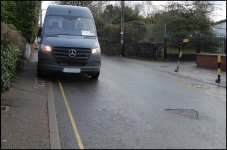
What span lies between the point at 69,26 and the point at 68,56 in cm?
180

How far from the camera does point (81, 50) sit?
14273 millimetres

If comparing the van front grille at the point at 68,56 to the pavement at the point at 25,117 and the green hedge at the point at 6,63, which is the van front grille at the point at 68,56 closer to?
the pavement at the point at 25,117

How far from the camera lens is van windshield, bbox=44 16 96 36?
1535 centimetres

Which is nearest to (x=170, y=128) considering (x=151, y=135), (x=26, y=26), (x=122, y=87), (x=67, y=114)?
(x=151, y=135)

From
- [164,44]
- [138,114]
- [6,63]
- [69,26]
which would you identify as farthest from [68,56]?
→ [164,44]

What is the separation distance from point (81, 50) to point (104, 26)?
1239 inches

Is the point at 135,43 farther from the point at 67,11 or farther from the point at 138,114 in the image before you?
the point at 138,114

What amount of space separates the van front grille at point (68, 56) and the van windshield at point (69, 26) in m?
1.23

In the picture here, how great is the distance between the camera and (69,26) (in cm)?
1561

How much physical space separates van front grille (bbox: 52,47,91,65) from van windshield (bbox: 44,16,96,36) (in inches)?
48.6

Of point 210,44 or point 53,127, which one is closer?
point 53,127

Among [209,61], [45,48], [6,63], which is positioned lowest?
[209,61]

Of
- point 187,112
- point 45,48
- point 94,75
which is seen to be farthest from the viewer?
point 94,75

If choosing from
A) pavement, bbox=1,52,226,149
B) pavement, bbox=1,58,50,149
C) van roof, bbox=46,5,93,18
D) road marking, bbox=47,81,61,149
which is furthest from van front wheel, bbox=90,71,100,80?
road marking, bbox=47,81,61,149
